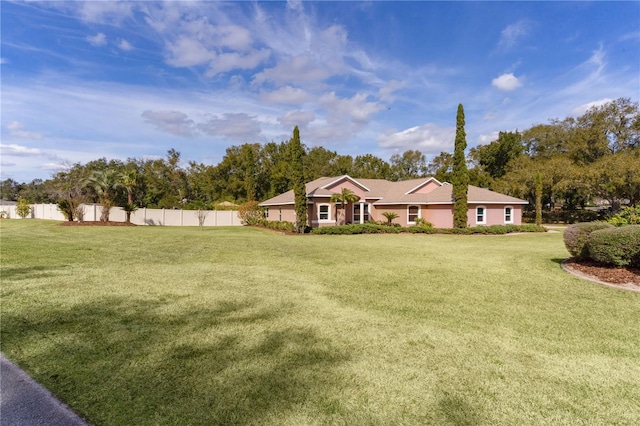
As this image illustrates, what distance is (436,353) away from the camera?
4.18 meters

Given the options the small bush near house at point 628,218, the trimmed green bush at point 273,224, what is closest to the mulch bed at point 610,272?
the small bush near house at point 628,218

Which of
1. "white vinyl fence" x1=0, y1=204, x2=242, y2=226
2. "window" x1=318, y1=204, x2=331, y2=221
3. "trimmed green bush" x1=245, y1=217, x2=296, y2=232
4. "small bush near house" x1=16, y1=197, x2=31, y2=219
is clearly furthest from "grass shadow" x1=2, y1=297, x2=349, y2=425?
"small bush near house" x1=16, y1=197, x2=31, y2=219

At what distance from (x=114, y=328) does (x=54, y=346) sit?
0.71m

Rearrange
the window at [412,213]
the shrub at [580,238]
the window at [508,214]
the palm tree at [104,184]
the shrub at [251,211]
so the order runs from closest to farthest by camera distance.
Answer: the shrub at [580,238], the palm tree at [104,184], the window at [412,213], the window at [508,214], the shrub at [251,211]

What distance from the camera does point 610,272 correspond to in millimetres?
8219

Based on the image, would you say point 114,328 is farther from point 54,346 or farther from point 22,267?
point 22,267

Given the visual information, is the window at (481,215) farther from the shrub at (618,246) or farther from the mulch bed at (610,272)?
the shrub at (618,246)

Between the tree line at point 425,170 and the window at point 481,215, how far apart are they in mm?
5836

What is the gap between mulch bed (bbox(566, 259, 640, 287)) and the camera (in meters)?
7.67

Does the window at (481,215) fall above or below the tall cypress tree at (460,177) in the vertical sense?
below

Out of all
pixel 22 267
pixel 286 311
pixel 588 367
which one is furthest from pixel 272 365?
pixel 22 267

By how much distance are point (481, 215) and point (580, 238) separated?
705 inches

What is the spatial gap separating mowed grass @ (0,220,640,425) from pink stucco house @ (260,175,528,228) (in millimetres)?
17395

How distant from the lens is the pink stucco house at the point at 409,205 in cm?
2583
